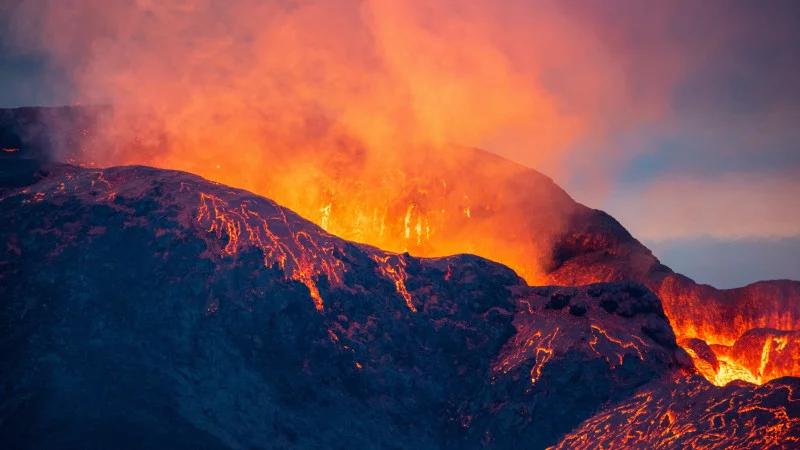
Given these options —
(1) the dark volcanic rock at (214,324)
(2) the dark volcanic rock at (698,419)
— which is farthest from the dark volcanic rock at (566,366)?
(1) the dark volcanic rock at (214,324)

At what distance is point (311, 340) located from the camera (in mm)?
66625

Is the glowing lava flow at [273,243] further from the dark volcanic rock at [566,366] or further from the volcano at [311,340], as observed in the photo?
the dark volcanic rock at [566,366]

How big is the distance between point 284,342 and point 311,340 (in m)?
2.22

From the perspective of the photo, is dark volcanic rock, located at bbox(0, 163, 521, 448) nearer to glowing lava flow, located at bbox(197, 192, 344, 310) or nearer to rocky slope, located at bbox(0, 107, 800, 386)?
glowing lava flow, located at bbox(197, 192, 344, 310)

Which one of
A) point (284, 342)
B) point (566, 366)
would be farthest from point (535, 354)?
point (284, 342)

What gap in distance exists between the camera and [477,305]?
2906 inches

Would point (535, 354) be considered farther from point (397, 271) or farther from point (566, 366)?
point (397, 271)

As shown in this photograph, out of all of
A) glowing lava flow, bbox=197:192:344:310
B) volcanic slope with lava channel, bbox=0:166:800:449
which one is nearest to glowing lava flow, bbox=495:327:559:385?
volcanic slope with lava channel, bbox=0:166:800:449

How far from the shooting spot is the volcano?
58.7 metres

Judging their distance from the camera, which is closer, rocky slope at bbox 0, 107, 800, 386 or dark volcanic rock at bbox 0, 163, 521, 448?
dark volcanic rock at bbox 0, 163, 521, 448

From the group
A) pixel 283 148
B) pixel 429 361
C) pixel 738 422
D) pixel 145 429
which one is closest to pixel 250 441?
pixel 145 429

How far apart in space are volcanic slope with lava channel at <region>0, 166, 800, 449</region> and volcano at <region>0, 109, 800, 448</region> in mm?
162

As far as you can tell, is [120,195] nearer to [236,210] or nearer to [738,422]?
[236,210]

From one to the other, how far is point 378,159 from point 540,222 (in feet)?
64.2
